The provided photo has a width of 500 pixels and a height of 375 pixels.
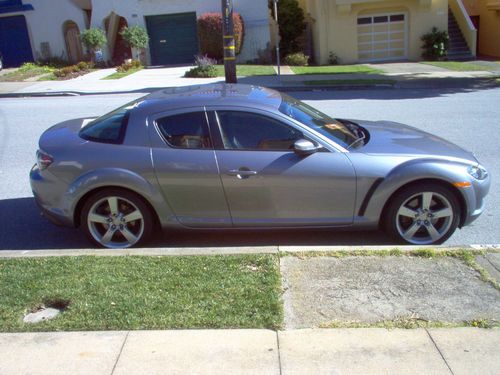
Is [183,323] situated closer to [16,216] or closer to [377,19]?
[16,216]

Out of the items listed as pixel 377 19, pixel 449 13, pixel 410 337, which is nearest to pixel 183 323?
pixel 410 337

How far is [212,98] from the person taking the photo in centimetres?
507

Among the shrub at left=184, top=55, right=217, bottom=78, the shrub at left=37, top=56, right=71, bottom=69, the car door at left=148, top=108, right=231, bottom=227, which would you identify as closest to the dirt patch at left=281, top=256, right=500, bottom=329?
the car door at left=148, top=108, right=231, bottom=227

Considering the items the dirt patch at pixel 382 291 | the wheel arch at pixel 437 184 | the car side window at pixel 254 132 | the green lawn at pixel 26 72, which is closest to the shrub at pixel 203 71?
the green lawn at pixel 26 72

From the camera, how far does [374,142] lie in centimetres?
506

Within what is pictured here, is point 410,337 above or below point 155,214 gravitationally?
below

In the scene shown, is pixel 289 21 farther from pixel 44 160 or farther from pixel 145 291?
pixel 145 291

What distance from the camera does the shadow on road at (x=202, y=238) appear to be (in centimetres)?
520

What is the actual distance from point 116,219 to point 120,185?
14.2 inches

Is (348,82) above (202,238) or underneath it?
above

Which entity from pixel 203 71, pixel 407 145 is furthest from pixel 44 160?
pixel 203 71

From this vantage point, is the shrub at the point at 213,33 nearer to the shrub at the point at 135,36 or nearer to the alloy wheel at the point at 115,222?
the shrub at the point at 135,36

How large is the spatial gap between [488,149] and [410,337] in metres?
6.08

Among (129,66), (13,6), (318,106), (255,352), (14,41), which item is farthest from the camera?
(14,41)
